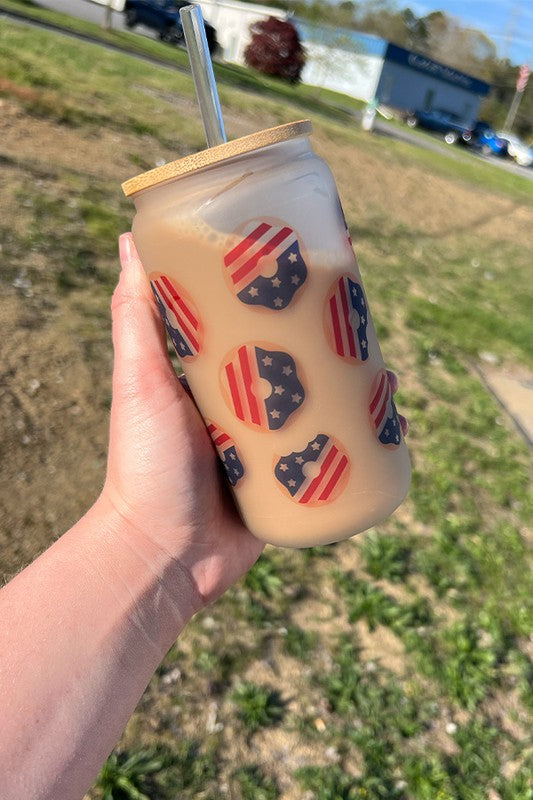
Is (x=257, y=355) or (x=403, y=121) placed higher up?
(x=257, y=355)

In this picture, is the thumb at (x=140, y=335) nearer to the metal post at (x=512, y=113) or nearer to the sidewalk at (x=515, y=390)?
the sidewalk at (x=515, y=390)

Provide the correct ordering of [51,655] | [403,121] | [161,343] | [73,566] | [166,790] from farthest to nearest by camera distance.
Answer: [403,121]
[166,790]
[161,343]
[73,566]
[51,655]

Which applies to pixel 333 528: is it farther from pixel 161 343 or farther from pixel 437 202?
pixel 437 202

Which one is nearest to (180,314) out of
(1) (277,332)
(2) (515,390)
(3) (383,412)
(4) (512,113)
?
(1) (277,332)

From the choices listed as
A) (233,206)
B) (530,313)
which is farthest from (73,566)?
(530,313)

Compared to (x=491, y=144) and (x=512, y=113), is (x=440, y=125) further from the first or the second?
(x=512, y=113)

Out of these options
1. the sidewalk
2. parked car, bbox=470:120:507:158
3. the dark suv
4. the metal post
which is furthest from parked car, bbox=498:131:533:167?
the sidewalk

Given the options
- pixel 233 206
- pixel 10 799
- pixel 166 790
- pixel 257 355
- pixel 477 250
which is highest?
pixel 233 206
